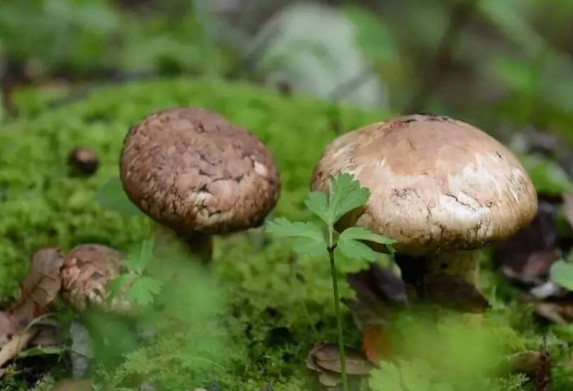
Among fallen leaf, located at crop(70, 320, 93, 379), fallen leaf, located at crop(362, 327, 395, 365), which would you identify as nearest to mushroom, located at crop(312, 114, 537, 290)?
fallen leaf, located at crop(362, 327, 395, 365)

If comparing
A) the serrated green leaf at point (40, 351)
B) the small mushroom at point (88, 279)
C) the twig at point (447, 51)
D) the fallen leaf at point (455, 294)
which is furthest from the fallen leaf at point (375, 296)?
the twig at point (447, 51)

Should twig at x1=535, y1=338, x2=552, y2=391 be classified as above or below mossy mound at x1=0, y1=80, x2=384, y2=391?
above

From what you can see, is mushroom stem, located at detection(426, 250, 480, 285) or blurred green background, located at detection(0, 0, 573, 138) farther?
blurred green background, located at detection(0, 0, 573, 138)

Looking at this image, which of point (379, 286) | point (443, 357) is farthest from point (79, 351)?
point (443, 357)

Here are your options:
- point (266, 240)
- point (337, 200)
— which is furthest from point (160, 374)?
point (266, 240)

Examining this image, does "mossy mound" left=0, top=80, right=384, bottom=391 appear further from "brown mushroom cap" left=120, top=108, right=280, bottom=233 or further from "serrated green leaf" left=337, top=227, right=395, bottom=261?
"serrated green leaf" left=337, top=227, right=395, bottom=261

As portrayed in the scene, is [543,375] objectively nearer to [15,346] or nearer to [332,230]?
[332,230]
